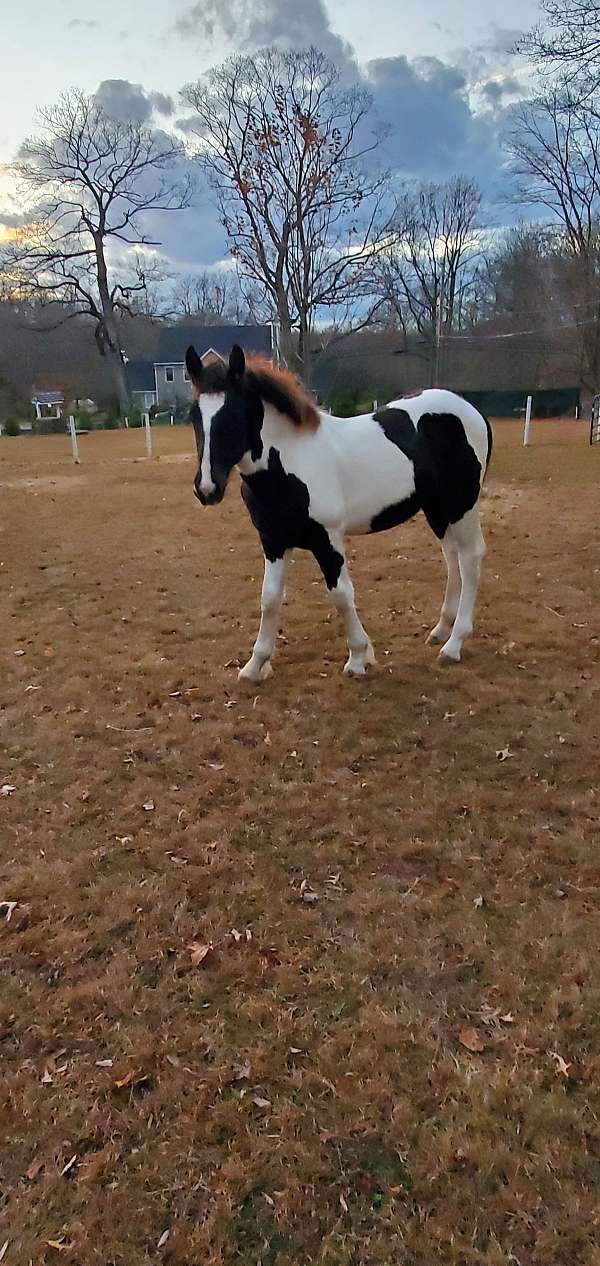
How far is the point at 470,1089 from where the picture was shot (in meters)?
1.89

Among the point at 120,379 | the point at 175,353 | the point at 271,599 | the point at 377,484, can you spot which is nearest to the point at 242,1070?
the point at 271,599

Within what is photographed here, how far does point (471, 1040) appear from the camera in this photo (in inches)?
80.2

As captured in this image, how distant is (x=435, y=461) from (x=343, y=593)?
1027 mm

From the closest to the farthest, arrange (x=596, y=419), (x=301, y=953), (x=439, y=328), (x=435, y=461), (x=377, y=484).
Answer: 1. (x=301, y=953)
2. (x=377, y=484)
3. (x=435, y=461)
4. (x=596, y=419)
5. (x=439, y=328)

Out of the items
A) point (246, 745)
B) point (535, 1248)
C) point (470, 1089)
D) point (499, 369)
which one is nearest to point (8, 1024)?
point (470, 1089)

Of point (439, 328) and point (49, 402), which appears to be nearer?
point (49, 402)

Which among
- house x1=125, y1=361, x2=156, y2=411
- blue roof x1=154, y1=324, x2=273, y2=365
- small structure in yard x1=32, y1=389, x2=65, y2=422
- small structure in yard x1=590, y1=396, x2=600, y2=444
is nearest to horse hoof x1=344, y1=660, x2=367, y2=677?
small structure in yard x1=590, y1=396, x2=600, y2=444

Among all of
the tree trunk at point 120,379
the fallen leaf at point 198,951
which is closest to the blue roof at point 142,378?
the tree trunk at point 120,379

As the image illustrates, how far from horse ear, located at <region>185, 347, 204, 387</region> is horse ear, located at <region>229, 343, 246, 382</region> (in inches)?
6.2

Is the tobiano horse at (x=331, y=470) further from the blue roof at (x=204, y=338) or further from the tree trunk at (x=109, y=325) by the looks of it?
the blue roof at (x=204, y=338)

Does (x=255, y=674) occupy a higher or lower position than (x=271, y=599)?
lower

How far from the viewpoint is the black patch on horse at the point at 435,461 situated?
4.31 metres

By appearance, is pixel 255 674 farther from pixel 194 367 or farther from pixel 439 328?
pixel 439 328

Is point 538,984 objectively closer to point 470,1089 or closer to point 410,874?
point 470,1089
